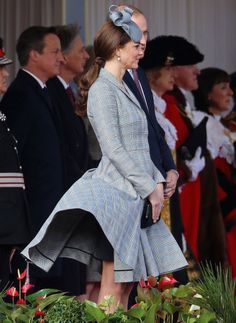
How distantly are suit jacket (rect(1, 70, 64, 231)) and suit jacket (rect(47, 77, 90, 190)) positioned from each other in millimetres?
122

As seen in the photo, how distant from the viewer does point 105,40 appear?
4.76 m

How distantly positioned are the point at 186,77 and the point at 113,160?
3.01 meters

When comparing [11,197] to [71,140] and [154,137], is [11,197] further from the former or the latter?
[71,140]

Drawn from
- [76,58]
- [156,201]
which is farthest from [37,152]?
[156,201]

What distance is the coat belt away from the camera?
17.8ft

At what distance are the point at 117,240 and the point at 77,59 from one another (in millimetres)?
2492

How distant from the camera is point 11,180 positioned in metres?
5.44

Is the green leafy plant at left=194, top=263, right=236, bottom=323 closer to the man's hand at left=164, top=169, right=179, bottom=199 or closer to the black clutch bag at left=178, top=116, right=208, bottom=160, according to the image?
the man's hand at left=164, top=169, right=179, bottom=199

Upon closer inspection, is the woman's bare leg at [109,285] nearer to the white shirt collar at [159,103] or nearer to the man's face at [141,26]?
the man's face at [141,26]

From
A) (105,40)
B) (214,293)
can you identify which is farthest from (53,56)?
(214,293)

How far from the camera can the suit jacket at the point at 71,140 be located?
624 cm

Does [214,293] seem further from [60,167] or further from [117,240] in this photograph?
Answer: [60,167]

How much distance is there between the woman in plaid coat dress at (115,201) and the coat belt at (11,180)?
786mm

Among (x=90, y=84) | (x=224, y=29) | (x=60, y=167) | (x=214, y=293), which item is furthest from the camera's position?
(x=224, y=29)
